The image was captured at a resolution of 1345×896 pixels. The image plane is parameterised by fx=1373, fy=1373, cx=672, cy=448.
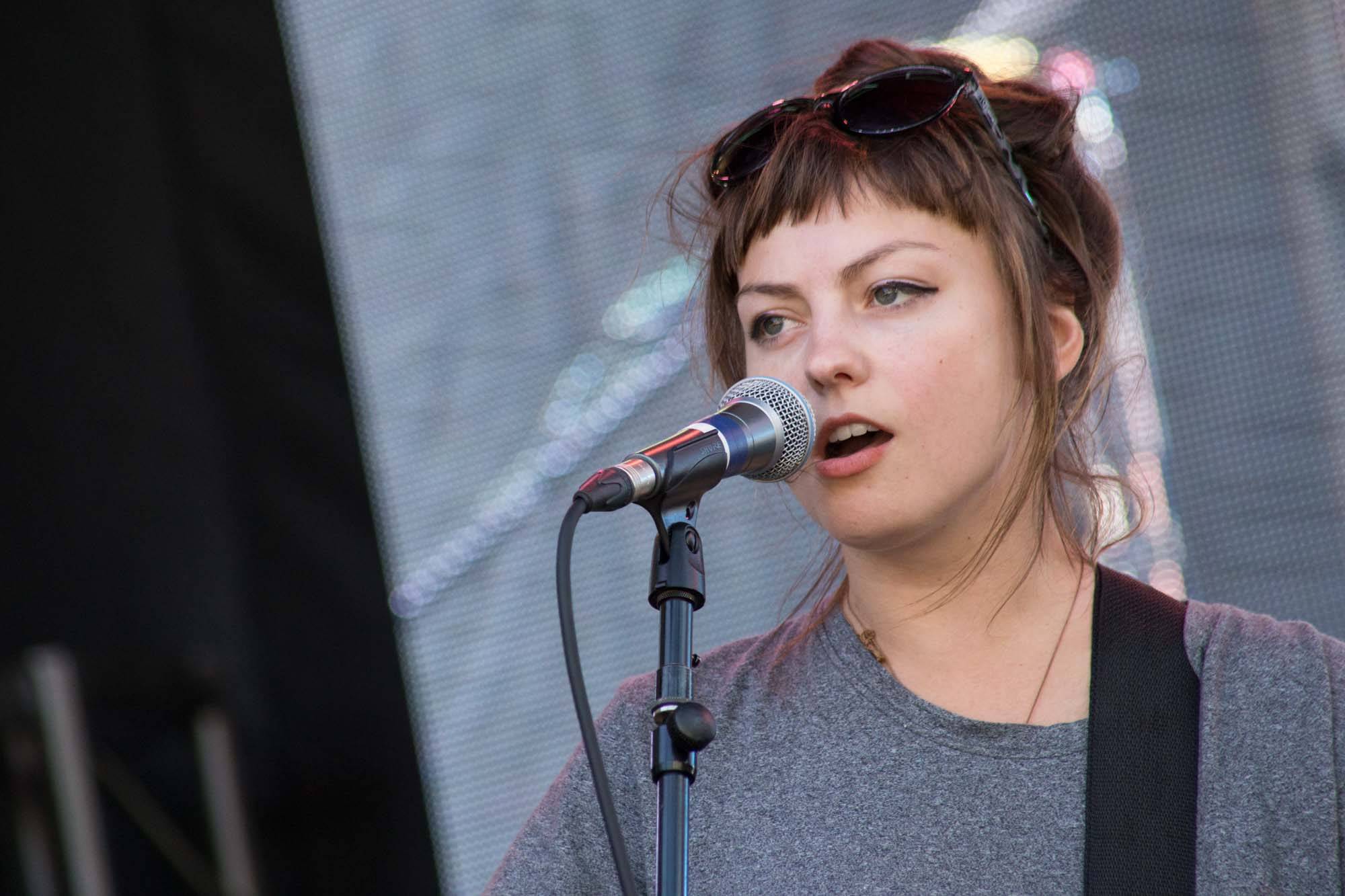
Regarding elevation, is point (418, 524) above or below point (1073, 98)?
below

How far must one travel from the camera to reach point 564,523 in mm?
1100

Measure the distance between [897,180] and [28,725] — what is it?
191cm

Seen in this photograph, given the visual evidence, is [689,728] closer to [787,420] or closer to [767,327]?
[787,420]

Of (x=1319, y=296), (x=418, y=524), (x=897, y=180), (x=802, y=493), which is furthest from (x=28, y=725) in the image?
(x=1319, y=296)

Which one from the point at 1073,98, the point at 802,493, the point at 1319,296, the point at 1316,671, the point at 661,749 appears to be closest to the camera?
the point at 661,749

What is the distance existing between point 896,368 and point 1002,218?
0.23m

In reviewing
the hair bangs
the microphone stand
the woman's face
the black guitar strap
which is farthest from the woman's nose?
the black guitar strap

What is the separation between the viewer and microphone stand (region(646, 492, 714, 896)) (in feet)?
3.37

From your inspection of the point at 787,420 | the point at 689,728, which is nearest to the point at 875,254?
the point at 787,420

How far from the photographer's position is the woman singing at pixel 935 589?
1.33m

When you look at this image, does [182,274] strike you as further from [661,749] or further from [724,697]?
[661,749]

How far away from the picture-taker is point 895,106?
1475 mm

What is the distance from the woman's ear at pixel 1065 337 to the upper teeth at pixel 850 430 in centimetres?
30

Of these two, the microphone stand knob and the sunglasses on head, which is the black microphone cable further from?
the sunglasses on head
